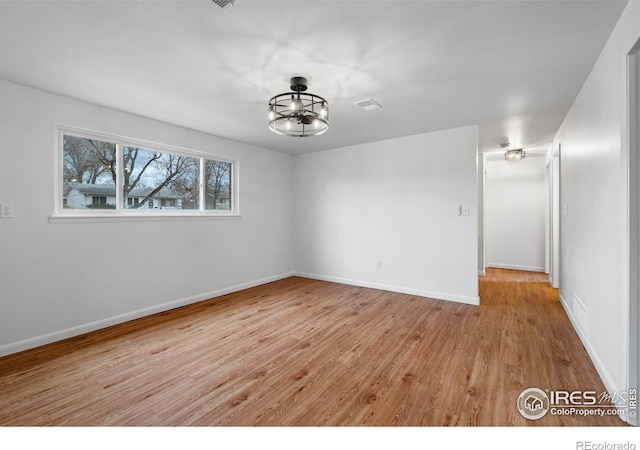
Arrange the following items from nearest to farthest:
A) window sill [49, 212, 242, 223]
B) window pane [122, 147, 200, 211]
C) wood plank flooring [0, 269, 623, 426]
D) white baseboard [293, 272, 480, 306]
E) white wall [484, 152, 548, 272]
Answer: wood plank flooring [0, 269, 623, 426] < window sill [49, 212, 242, 223] < window pane [122, 147, 200, 211] < white baseboard [293, 272, 480, 306] < white wall [484, 152, 548, 272]

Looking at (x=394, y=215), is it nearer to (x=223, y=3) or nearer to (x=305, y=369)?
(x=305, y=369)

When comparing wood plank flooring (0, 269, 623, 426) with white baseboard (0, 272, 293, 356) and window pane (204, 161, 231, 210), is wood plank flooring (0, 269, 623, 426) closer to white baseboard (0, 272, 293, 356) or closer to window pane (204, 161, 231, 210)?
white baseboard (0, 272, 293, 356)

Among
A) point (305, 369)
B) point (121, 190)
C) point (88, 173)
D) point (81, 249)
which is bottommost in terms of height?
point (305, 369)

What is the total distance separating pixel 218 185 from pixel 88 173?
1.71 m

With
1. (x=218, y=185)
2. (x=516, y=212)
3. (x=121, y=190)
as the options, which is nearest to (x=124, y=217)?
(x=121, y=190)

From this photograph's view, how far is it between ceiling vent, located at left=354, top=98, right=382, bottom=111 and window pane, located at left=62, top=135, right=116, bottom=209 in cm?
293

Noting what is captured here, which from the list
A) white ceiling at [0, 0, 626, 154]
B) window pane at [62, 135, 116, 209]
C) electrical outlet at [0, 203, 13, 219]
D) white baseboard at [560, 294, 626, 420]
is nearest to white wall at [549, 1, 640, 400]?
white baseboard at [560, 294, 626, 420]

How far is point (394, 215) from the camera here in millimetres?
4777

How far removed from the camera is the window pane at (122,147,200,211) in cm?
367

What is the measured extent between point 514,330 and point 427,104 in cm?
264

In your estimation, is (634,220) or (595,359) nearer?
(634,220)

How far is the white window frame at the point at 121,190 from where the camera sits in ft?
9.98

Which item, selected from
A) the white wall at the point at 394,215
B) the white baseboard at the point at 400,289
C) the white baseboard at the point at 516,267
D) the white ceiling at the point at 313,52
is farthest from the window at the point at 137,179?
the white baseboard at the point at 516,267
